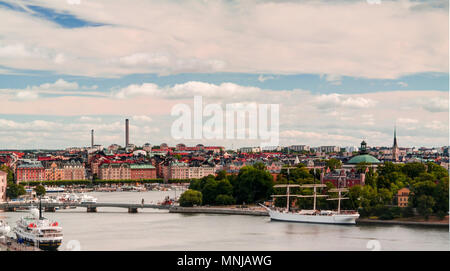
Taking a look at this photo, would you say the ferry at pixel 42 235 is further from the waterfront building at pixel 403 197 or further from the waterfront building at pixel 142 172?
the waterfront building at pixel 142 172

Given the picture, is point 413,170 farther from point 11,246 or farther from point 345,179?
point 11,246

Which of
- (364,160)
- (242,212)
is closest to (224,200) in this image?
(242,212)

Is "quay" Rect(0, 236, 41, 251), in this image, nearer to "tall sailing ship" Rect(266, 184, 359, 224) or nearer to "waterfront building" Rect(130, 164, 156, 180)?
"tall sailing ship" Rect(266, 184, 359, 224)

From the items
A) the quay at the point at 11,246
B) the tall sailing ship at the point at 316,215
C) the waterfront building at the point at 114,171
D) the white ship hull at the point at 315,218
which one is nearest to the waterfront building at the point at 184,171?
the waterfront building at the point at 114,171

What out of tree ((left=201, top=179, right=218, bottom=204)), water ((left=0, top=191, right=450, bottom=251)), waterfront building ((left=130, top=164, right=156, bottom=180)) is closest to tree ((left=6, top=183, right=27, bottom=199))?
water ((left=0, top=191, right=450, bottom=251))

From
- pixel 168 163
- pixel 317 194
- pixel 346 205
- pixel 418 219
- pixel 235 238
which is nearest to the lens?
pixel 235 238

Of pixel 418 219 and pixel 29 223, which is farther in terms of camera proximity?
pixel 418 219
